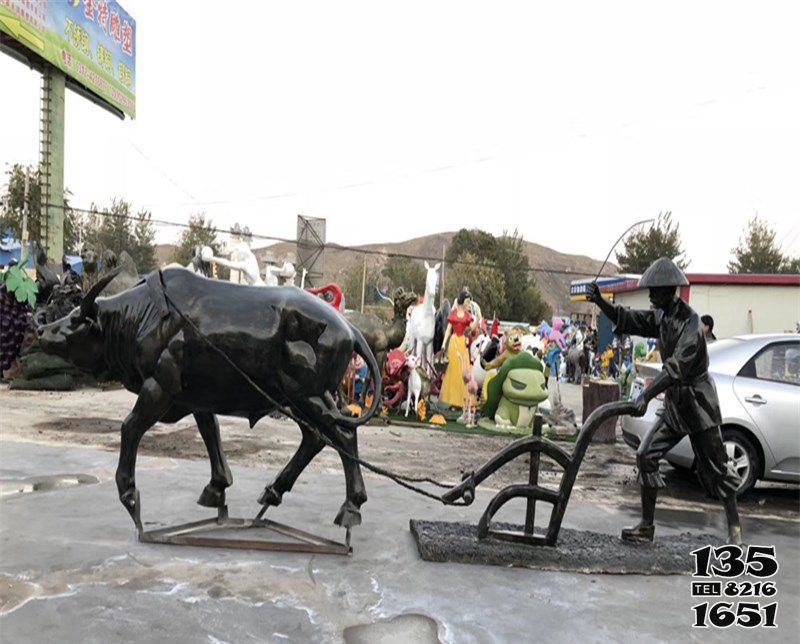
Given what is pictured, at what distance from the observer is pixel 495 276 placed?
47.2m

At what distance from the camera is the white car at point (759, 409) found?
658 cm

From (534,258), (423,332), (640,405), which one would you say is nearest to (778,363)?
(640,405)

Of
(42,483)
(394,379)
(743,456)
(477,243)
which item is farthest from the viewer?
(477,243)

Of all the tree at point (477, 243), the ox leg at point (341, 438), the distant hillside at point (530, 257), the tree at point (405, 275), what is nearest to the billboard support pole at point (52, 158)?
the ox leg at point (341, 438)

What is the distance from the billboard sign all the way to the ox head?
19630mm

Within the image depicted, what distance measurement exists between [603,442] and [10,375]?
10.9 metres

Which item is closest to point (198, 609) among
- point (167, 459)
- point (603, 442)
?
point (167, 459)

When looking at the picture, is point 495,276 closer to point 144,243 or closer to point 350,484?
point 144,243

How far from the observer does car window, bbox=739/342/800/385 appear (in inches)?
273

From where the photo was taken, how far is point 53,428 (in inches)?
334

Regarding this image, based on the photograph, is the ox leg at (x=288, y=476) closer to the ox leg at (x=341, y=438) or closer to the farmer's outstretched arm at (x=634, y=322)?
the ox leg at (x=341, y=438)

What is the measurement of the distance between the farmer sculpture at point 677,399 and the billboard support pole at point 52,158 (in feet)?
73.4

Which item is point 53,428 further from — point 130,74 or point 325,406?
point 130,74

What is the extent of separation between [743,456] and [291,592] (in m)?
4.88
